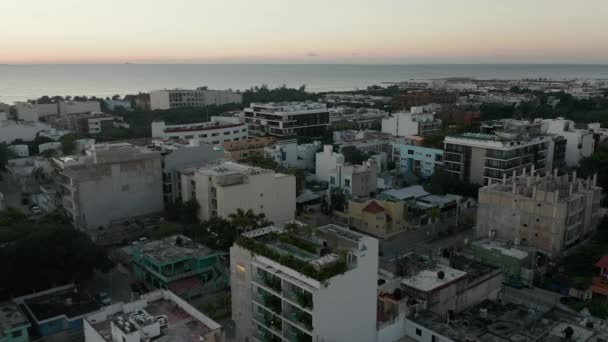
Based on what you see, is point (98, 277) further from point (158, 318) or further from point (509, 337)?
point (509, 337)

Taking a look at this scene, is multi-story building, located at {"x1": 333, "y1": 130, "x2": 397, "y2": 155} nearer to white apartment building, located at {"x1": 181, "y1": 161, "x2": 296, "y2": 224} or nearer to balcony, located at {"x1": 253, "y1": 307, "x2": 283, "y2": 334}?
white apartment building, located at {"x1": 181, "y1": 161, "x2": 296, "y2": 224}

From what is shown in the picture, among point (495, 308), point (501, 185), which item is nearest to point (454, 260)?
point (495, 308)

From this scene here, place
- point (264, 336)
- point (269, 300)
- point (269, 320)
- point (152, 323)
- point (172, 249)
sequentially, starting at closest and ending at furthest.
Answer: point (152, 323) < point (269, 300) < point (269, 320) < point (264, 336) < point (172, 249)

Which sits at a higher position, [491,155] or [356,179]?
[491,155]

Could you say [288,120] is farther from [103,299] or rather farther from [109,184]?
[103,299]

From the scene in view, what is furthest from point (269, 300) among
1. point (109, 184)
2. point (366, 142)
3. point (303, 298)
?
point (366, 142)

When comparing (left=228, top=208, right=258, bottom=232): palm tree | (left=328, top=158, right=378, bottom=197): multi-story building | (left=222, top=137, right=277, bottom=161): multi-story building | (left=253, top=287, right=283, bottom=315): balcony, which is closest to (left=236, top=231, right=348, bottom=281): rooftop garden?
(left=253, top=287, right=283, bottom=315): balcony
